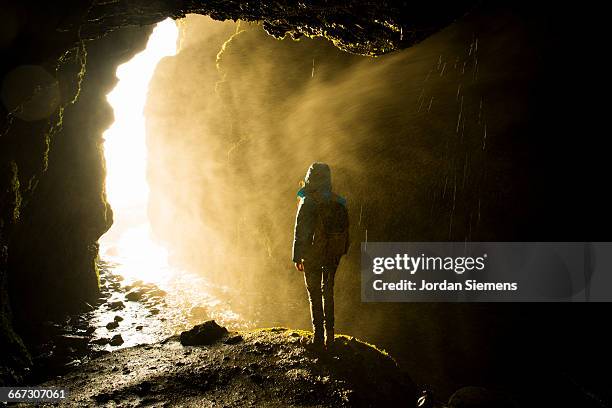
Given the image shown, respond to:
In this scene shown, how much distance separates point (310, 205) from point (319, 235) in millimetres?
410

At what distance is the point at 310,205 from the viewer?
420 cm

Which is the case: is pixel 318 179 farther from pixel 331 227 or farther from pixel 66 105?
pixel 66 105

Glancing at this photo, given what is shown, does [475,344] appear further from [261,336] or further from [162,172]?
[162,172]

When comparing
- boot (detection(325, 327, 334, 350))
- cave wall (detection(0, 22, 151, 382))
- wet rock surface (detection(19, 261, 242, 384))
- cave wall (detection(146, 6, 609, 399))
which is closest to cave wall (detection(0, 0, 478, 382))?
cave wall (detection(0, 22, 151, 382))

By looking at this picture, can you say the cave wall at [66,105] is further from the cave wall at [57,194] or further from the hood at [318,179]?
the hood at [318,179]

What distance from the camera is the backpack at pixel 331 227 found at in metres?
4.20

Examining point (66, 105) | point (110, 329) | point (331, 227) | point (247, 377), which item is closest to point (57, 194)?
point (66, 105)

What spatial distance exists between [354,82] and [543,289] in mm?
10397

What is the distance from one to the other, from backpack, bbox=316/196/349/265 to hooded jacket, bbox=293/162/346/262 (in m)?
0.08

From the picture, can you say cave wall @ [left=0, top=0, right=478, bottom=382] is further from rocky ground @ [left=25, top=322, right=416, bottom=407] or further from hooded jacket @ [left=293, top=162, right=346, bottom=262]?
hooded jacket @ [left=293, top=162, right=346, bottom=262]

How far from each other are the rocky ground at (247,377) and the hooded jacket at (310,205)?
1.34m

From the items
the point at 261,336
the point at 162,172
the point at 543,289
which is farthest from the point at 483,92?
the point at 162,172

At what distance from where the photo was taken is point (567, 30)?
8.71 metres

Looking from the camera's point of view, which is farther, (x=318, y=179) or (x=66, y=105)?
(x=66, y=105)
